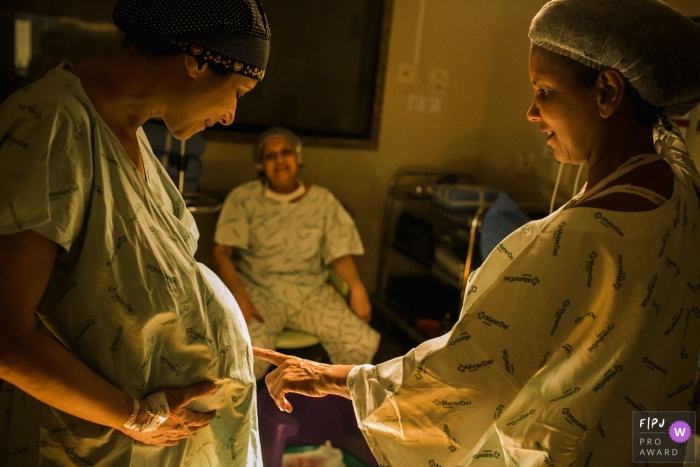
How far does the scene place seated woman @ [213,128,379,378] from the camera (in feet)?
9.04

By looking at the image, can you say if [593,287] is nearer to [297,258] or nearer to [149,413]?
[149,413]

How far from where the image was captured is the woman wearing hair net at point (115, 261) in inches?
30.4

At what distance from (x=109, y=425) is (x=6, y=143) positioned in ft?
1.40

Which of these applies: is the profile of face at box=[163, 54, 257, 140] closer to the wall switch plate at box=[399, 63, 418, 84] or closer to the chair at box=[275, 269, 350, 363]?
the chair at box=[275, 269, 350, 363]

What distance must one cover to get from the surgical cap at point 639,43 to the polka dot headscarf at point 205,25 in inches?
18.4

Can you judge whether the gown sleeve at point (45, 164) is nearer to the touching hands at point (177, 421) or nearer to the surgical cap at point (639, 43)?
the touching hands at point (177, 421)

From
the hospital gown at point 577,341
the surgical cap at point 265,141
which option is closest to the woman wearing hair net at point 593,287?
the hospital gown at point 577,341

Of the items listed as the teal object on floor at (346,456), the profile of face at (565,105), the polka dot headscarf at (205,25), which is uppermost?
the polka dot headscarf at (205,25)

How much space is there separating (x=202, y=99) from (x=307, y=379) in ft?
1.84

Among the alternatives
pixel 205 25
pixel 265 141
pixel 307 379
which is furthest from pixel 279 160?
pixel 205 25

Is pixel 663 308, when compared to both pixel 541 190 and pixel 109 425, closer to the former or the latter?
pixel 109 425

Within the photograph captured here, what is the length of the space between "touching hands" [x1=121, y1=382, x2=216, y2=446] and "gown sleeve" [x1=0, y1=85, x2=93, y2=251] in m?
0.31

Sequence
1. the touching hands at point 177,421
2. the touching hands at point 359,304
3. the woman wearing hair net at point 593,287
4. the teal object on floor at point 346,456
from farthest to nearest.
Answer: the touching hands at point 359,304, the teal object on floor at point 346,456, the touching hands at point 177,421, the woman wearing hair net at point 593,287

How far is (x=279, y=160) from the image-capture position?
9.34ft
